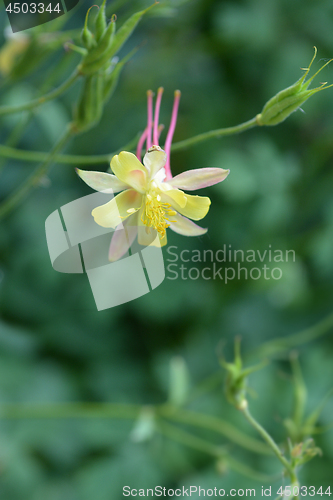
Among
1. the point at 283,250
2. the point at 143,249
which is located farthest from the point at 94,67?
the point at 283,250

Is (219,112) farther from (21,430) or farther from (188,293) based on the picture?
(21,430)

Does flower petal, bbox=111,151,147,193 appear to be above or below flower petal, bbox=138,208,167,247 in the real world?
above

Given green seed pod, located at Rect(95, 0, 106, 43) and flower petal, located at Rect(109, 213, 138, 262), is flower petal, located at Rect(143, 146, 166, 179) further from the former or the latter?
green seed pod, located at Rect(95, 0, 106, 43)

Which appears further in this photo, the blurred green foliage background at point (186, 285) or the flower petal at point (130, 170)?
the blurred green foliage background at point (186, 285)

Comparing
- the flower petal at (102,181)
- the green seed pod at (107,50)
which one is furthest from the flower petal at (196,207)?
the green seed pod at (107,50)

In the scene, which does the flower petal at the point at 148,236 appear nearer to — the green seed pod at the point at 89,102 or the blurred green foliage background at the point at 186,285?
the green seed pod at the point at 89,102

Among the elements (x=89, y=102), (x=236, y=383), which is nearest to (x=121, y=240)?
(x=89, y=102)

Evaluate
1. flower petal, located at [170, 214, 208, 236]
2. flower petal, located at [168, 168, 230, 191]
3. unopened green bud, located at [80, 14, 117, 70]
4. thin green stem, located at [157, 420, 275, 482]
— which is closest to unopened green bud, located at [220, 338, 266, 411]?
flower petal, located at [170, 214, 208, 236]
